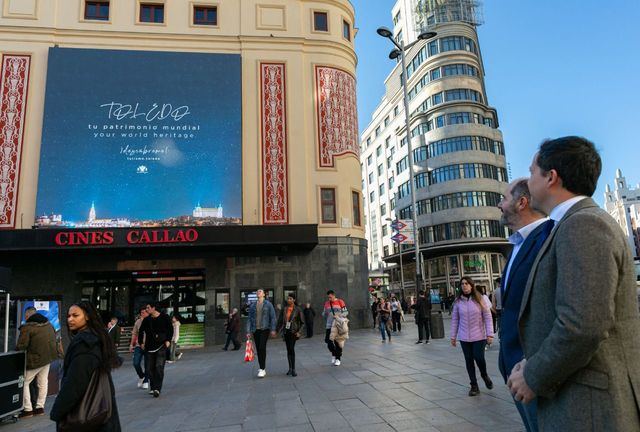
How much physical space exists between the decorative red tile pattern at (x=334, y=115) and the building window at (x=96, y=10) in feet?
38.2

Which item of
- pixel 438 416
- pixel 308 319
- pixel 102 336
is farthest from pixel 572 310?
pixel 308 319

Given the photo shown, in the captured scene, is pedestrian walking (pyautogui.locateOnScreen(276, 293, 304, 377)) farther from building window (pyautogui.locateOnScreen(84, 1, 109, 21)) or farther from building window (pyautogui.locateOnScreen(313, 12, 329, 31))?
building window (pyautogui.locateOnScreen(84, 1, 109, 21))

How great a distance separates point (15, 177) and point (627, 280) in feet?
80.9

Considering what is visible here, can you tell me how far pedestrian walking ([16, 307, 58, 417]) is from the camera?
796 centimetres

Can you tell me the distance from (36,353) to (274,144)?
54.6 feet

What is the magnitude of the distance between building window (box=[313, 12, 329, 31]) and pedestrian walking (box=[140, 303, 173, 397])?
21.1m

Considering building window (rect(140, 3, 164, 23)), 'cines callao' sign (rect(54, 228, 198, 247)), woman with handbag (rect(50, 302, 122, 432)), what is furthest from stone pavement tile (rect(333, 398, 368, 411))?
building window (rect(140, 3, 164, 23))

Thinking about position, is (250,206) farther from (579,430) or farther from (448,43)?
(448,43)

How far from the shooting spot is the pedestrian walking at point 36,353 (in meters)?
7.96

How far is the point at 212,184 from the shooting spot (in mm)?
22016

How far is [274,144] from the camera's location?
23.2 m

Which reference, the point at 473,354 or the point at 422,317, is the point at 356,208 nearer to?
the point at 422,317

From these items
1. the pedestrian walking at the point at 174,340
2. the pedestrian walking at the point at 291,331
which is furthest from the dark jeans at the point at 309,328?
the pedestrian walking at the point at 291,331

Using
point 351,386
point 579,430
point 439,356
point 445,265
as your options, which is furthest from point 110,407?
point 445,265
